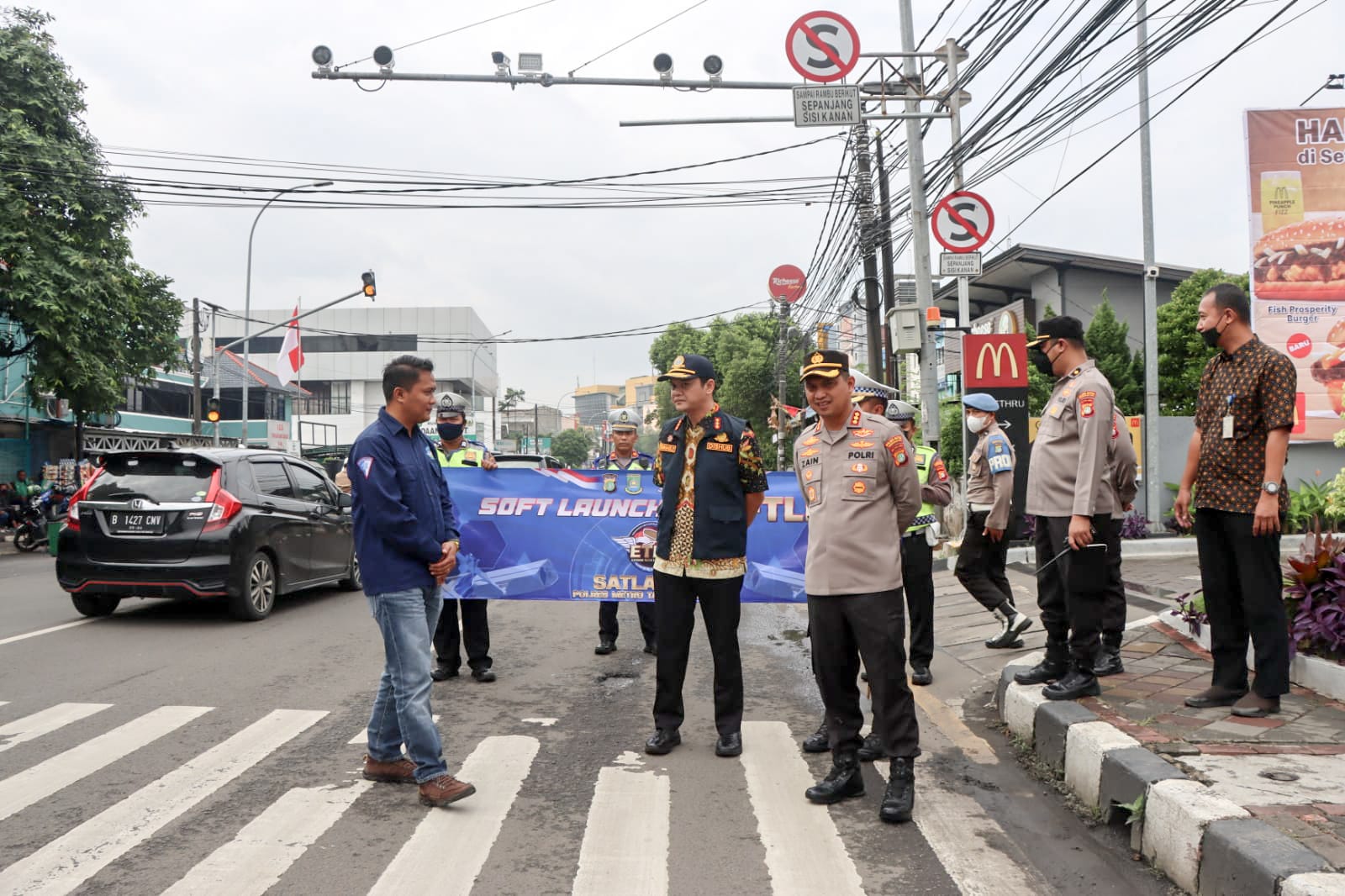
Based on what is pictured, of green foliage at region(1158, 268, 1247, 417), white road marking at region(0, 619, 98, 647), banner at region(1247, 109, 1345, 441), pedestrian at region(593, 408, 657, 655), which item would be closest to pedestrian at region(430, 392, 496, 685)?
pedestrian at region(593, 408, 657, 655)

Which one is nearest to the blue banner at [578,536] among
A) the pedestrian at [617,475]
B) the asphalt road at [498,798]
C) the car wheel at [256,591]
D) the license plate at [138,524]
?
the pedestrian at [617,475]

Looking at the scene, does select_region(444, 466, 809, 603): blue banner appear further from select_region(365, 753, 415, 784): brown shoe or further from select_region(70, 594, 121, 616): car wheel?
select_region(70, 594, 121, 616): car wheel

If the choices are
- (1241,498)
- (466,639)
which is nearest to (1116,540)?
(1241,498)

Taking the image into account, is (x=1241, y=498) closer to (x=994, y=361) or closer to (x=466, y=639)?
(x=466, y=639)

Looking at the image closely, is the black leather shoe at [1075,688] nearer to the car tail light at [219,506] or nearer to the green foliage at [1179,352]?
the car tail light at [219,506]

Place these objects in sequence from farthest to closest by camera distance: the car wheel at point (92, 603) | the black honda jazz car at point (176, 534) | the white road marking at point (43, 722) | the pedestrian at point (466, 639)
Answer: the car wheel at point (92, 603) < the black honda jazz car at point (176, 534) < the pedestrian at point (466, 639) < the white road marking at point (43, 722)

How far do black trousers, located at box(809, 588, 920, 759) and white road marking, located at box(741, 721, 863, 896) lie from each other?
34 cm

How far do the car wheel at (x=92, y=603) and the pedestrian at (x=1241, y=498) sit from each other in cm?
910

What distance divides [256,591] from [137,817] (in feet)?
17.5

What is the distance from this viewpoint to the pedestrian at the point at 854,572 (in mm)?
4195

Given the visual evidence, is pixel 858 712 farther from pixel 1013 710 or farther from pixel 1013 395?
pixel 1013 395

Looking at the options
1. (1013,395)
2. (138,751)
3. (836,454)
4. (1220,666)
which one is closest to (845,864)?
(836,454)

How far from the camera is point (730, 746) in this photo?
4.99 metres

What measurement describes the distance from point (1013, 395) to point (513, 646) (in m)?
6.75
